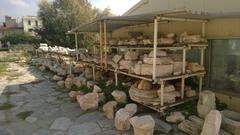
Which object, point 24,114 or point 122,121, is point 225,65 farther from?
point 24,114

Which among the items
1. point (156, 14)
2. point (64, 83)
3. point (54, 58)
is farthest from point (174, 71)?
point (54, 58)

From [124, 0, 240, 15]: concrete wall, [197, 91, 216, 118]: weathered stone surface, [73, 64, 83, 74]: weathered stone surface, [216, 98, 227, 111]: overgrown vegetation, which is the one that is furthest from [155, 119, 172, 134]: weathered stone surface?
[73, 64, 83, 74]: weathered stone surface

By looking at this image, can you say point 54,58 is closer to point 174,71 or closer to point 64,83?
point 64,83

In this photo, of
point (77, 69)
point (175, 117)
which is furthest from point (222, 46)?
point (77, 69)

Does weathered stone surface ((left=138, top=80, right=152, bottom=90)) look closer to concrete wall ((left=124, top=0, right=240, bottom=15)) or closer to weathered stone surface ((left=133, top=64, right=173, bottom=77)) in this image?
weathered stone surface ((left=133, top=64, right=173, bottom=77))

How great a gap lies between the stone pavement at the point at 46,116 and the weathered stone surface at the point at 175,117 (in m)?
1.10

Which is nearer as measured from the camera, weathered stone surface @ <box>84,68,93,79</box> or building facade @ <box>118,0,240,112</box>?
building facade @ <box>118,0,240,112</box>

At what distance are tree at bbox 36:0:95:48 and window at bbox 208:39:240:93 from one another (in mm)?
18586

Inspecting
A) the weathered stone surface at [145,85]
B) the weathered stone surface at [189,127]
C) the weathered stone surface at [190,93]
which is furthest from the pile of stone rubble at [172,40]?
the weathered stone surface at [189,127]

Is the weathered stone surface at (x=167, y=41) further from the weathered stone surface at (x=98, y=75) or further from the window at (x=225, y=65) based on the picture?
the weathered stone surface at (x=98, y=75)

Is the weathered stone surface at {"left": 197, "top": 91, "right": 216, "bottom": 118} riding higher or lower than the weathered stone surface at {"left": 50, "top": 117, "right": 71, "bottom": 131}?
higher

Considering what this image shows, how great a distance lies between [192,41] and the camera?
18.2 ft

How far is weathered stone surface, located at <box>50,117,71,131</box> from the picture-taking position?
16.6 ft

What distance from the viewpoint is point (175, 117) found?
501 cm
